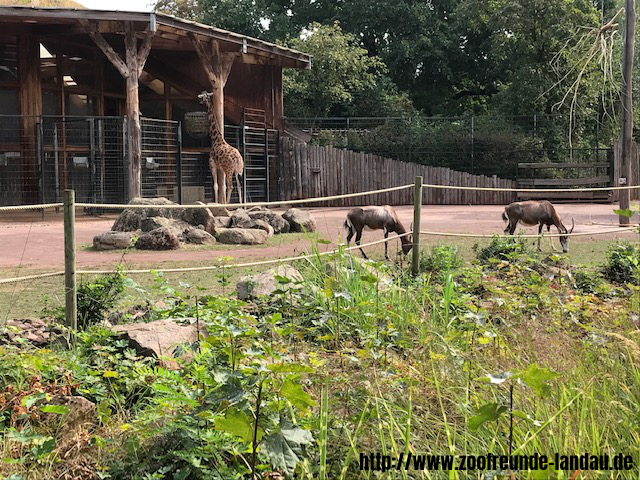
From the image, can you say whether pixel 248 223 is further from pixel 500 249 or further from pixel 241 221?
pixel 500 249

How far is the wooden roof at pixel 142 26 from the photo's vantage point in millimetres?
16678

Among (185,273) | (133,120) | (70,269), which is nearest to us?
(70,269)

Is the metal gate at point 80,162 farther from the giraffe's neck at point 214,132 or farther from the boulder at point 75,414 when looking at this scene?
the boulder at point 75,414

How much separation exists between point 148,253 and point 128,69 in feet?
26.6

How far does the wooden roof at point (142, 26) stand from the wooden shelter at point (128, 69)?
21mm

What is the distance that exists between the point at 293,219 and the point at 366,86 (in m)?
20.0

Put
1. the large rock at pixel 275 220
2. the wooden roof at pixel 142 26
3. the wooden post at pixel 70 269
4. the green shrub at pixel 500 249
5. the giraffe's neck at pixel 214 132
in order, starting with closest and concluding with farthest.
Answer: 1. the wooden post at pixel 70 269
2. the green shrub at pixel 500 249
3. the large rock at pixel 275 220
4. the wooden roof at pixel 142 26
5. the giraffe's neck at pixel 214 132

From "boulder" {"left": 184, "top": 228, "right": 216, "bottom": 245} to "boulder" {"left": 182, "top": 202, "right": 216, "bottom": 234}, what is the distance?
692mm

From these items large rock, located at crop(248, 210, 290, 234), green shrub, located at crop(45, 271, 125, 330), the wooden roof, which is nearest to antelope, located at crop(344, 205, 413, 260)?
large rock, located at crop(248, 210, 290, 234)

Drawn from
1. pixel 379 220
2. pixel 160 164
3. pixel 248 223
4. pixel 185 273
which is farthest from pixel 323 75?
pixel 185 273

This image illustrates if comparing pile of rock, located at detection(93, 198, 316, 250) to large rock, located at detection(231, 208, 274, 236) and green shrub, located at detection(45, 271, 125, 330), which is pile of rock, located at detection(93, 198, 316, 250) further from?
green shrub, located at detection(45, 271, 125, 330)

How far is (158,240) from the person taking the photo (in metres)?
11.6

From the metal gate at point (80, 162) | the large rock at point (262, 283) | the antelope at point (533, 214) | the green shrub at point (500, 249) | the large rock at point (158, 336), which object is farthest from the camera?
the metal gate at point (80, 162)

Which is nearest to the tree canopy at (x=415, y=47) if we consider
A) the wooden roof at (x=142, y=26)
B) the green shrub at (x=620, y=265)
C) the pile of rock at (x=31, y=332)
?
the wooden roof at (x=142, y=26)
